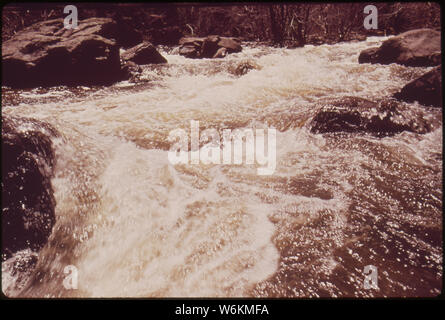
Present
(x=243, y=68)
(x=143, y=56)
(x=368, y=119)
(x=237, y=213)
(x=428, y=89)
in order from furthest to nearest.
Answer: (x=143, y=56)
(x=243, y=68)
(x=428, y=89)
(x=368, y=119)
(x=237, y=213)

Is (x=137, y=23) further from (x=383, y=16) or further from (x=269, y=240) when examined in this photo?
(x=269, y=240)

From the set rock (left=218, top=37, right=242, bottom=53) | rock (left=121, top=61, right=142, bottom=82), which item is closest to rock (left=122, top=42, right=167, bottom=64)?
rock (left=121, top=61, right=142, bottom=82)

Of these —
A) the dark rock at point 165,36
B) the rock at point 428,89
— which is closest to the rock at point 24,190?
the rock at point 428,89

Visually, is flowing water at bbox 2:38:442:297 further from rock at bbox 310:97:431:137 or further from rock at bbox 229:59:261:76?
rock at bbox 229:59:261:76

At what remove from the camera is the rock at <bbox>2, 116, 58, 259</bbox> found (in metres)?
1.79

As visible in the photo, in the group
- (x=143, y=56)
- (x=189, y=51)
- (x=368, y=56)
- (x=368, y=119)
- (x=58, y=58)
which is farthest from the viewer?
(x=189, y=51)

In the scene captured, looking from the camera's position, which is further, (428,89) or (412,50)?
(412,50)

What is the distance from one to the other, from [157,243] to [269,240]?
0.83 m

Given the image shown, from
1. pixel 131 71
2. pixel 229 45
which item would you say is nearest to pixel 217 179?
pixel 131 71

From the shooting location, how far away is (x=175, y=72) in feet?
19.5

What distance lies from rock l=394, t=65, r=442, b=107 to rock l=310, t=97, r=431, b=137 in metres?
0.49

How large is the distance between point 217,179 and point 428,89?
3.36 m

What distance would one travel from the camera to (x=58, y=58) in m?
4.93

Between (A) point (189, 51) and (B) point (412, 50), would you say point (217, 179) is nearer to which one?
(B) point (412, 50)
